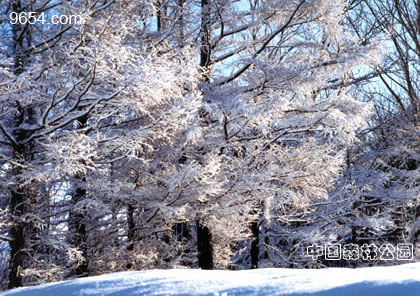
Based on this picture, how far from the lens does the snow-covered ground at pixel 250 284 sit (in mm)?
2363

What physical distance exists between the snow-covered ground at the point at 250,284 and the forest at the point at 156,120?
9.20ft

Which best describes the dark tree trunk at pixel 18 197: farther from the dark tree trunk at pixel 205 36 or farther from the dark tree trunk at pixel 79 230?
the dark tree trunk at pixel 205 36

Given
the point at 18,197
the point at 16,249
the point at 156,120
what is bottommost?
the point at 16,249

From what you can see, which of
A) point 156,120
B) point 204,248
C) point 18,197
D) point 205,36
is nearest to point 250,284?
point 156,120

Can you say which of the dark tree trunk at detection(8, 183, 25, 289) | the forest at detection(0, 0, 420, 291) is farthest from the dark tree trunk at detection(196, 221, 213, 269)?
the dark tree trunk at detection(8, 183, 25, 289)

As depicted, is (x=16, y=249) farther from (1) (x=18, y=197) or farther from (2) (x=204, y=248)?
(2) (x=204, y=248)

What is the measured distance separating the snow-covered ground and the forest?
9.20ft

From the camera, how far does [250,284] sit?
2.69m

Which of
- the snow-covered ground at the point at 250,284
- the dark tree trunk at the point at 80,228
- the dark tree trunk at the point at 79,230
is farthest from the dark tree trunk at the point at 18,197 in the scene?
the snow-covered ground at the point at 250,284

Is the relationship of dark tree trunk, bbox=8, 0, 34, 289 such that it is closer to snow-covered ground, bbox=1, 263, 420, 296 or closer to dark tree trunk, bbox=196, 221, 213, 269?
dark tree trunk, bbox=196, 221, 213, 269

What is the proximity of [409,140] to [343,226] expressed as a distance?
3.73 metres

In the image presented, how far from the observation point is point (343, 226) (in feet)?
44.6

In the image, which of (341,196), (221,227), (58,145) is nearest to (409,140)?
(341,196)

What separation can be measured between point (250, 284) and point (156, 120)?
460 cm
